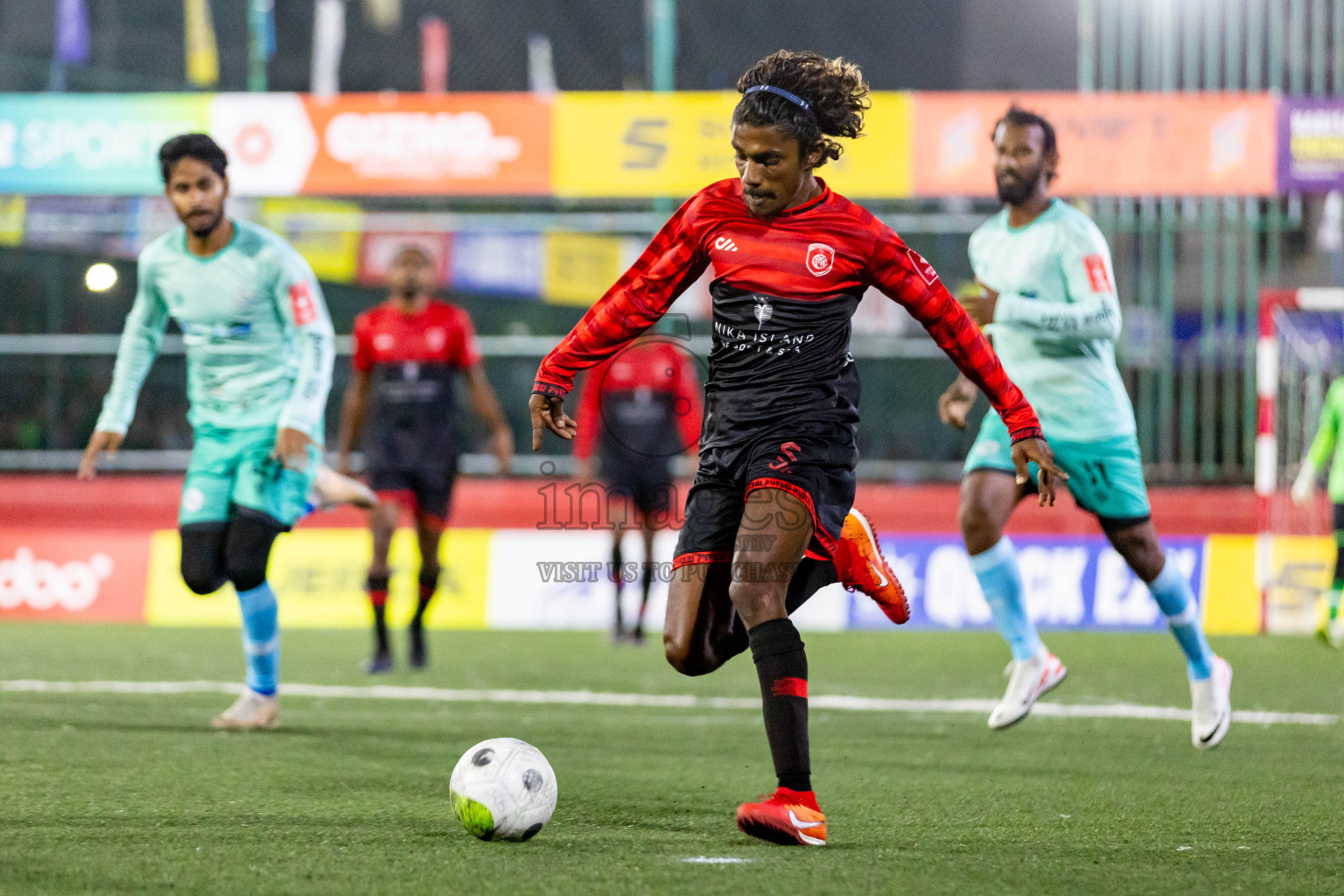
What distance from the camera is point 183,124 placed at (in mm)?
13766

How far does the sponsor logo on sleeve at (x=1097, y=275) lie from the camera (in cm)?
585

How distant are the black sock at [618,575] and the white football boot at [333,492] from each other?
11.6 feet

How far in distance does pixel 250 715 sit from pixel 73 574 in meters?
6.90

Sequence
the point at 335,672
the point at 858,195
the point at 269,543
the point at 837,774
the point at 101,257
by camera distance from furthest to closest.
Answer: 1. the point at 101,257
2. the point at 858,195
3. the point at 335,672
4. the point at 269,543
5. the point at 837,774

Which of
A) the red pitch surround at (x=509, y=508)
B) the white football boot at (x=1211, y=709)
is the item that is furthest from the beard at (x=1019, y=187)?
the red pitch surround at (x=509, y=508)

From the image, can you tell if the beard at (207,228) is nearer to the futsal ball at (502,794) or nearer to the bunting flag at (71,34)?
the futsal ball at (502,794)

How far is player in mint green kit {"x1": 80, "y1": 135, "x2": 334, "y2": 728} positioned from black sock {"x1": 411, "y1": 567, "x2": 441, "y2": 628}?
2721mm

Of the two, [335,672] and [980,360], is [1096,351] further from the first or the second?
[335,672]

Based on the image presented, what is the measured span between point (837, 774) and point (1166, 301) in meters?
10.3

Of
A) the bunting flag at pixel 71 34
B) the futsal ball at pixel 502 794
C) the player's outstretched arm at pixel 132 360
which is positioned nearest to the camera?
the futsal ball at pixel 502 794

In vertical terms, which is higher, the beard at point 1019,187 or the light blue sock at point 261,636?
the beard at point 1019,187

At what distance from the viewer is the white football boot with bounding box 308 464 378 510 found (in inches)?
257

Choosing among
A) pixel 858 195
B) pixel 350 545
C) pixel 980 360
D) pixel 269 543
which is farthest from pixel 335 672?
pixel 858 195

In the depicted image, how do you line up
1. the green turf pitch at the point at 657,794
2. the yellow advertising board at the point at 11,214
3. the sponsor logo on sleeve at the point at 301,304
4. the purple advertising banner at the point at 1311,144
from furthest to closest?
the yellow advertising board at the point at 11,214 < the purple advertising banner at the point at 1311,144 < the sponsor logo on sleeve at the point at 301,304 < the green turf pitch at the point at 657,794
